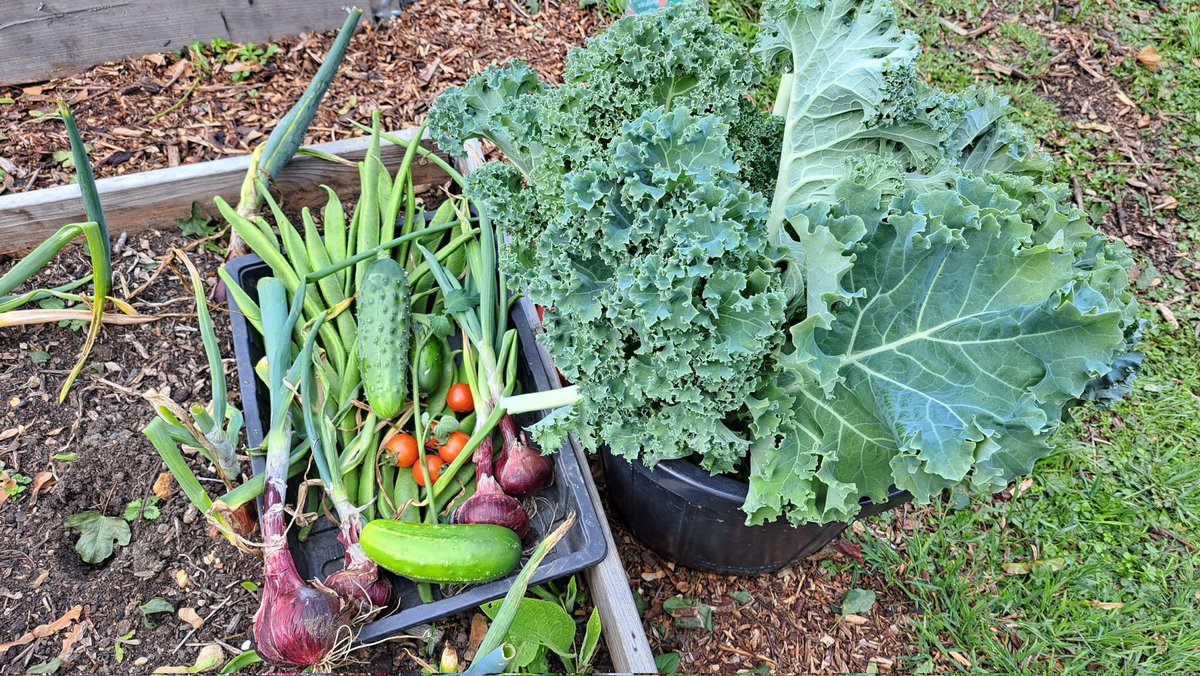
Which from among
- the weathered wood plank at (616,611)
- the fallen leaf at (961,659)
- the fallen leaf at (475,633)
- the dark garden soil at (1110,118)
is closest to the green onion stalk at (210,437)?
the fallen leaf at (475,633)

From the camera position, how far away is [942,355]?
5.53 feet

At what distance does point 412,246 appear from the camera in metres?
2.86

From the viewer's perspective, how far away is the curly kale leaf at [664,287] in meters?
1.68

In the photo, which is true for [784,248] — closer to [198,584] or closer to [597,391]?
[597,391]

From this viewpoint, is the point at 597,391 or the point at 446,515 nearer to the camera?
the point at 597,391

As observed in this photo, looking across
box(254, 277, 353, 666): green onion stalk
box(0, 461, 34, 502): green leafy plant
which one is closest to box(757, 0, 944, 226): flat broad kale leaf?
box(254, 277, 353, 666): green onion stalk

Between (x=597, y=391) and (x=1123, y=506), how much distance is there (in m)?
2.42

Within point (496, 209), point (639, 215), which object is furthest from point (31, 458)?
point (639, 215)

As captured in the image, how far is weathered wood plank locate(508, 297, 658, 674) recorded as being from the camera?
2.08 metres

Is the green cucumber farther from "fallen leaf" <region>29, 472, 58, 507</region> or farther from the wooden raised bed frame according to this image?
"fallen leaf" <region>29, 472, 58, 507</region>

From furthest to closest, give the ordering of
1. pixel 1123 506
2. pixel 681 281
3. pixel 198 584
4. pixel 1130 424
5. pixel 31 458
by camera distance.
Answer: pixel 1130 424 → pixel 1123 506 → pixel 31 458 → pixel 198 584 → pixel 681 281

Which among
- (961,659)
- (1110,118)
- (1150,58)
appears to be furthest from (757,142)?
(1150,58)

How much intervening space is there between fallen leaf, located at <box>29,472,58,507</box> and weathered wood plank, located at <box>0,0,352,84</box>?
2.07 m

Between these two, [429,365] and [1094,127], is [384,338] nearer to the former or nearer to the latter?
[429,365]
